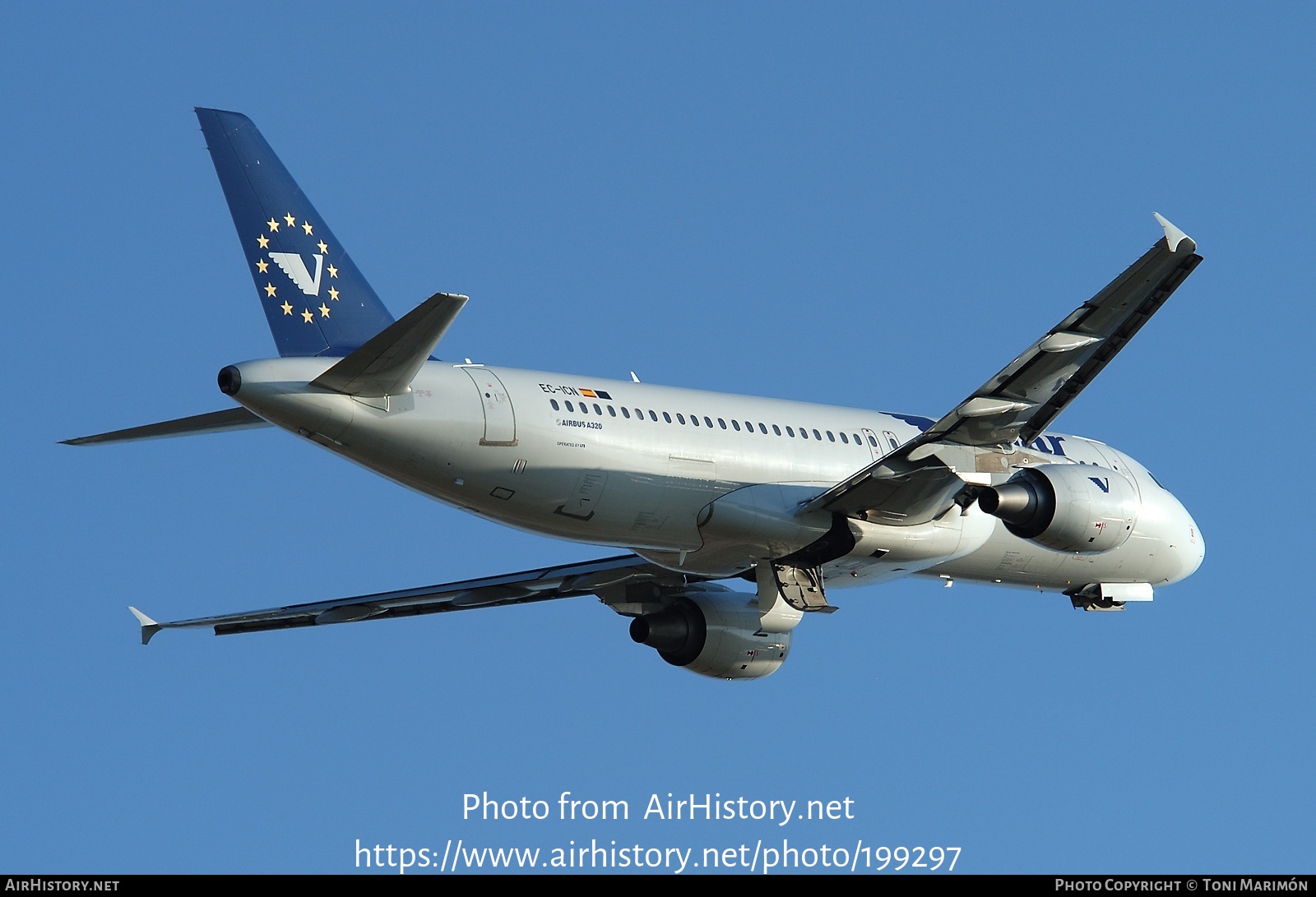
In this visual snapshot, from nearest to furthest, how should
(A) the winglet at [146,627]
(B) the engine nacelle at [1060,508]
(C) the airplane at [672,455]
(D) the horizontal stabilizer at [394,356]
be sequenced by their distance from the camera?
(D) the horizontal stabilizer at [394,356], (C) the airplane at [672,455], (B) the engine nacelle at [1060,508], (A) the winglet at [146,627]

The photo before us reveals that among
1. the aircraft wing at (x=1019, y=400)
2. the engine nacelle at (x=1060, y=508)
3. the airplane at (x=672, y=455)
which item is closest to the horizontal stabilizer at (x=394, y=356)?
the airplane at (x=672, y=455)

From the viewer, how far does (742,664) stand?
32.0 meters

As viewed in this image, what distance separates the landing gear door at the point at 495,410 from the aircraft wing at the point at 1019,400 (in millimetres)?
5131

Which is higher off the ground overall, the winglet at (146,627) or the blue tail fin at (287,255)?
the blue tail fin at (287,255)

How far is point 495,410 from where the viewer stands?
1021 inches

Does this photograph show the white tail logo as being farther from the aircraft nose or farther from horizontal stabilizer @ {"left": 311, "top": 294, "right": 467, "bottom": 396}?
the aircraft nose

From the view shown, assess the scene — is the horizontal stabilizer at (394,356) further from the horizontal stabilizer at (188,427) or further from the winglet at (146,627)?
the winglet at (146,627)

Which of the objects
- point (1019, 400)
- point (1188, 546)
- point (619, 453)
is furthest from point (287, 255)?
point (1188, 546)

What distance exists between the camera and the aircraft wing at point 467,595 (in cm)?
3138

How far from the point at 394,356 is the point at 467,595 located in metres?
8.84

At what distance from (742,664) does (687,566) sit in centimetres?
326

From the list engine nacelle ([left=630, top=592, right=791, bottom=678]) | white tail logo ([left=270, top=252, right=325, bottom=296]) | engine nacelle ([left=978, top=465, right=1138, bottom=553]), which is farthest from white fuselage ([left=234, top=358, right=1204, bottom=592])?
white tail logo ([left=270, top=252, right=325, bottom=296])

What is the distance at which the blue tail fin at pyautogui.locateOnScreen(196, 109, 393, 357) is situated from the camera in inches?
1035
